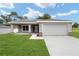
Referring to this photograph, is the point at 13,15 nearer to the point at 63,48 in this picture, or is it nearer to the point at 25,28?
the point at 25,28

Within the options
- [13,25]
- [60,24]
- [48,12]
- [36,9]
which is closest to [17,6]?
[36,9]

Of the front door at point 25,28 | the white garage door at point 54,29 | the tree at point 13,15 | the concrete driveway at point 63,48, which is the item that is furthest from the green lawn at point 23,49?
the tree at point 13,15

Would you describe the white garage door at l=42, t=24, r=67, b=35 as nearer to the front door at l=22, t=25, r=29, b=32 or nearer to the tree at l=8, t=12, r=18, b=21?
the front door at l=22, t=25, r=29, b=32

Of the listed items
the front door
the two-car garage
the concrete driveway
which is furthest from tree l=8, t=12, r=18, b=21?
the concrete driveway

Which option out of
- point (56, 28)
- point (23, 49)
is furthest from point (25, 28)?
point (23, 49)

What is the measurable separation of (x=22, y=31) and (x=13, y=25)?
1696 millimetres

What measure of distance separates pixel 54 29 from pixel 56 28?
304 millimetres

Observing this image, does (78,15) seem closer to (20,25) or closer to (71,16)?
(71,16)

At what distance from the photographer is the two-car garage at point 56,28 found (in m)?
24.4

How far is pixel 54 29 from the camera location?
80.2 ft

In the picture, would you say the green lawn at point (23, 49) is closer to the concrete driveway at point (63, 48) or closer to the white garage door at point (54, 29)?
the concrete driveway at point (63, 48)

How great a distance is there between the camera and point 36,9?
51594 millimetres

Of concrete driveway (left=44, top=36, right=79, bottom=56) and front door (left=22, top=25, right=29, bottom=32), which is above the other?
concrete driveway (left=44, top=36, right=79, bottom=56)

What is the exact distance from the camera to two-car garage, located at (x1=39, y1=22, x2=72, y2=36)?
24.4 meters
